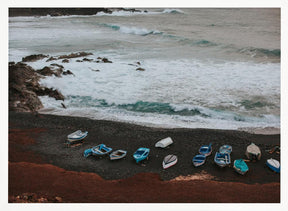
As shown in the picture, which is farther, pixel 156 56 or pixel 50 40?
pixel 156 56

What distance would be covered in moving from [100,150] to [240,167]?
8.93ft

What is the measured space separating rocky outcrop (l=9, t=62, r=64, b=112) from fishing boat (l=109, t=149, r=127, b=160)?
2389mm

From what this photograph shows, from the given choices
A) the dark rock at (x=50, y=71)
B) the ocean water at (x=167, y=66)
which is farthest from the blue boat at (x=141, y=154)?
the dark rock at (x=50, y=71)

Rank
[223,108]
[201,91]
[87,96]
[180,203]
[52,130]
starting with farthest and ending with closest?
1. [201,91]
2. [87,96]
3. [223,108]
4. [52,130]
5. [180,203]

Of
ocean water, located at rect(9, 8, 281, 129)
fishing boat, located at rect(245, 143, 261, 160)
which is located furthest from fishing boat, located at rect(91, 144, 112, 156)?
fishing boat, located at rect(245, 143, 261, 160)

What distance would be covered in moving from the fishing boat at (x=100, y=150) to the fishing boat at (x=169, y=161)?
1.16 m

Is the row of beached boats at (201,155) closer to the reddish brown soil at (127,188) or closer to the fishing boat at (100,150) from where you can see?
the fishing boat at (100,150)

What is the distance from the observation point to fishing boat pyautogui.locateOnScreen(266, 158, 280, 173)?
153 inches

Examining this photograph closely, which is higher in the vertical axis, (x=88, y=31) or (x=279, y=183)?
(x=88, y=31)

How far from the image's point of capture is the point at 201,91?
291 inches

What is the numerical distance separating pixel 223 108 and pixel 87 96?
167 inches

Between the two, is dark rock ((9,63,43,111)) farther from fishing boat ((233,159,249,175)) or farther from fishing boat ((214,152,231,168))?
fishing boat ((233,159,249,175))
